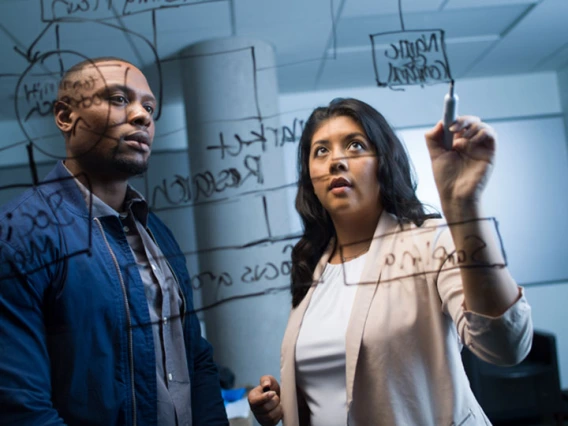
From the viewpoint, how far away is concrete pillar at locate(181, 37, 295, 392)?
488mm

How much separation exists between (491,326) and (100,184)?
430 mm

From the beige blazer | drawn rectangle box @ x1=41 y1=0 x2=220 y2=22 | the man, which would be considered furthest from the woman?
drawn rectangle box @ x1=41 y1=0 x2=220 y2=22

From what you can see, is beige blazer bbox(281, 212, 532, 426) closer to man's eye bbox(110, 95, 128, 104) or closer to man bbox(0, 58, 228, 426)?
man bbox(0, 58, 228, 426)

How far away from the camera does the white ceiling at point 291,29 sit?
1.55 ft

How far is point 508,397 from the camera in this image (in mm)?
769

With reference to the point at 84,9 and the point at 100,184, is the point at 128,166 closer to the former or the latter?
the point at 100,184

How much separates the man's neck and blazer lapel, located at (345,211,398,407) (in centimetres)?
29

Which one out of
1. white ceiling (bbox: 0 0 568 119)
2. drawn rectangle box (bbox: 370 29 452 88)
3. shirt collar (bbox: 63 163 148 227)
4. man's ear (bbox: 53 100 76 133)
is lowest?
shirt collar (bbox: 63 163 148 227)

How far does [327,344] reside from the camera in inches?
19.1

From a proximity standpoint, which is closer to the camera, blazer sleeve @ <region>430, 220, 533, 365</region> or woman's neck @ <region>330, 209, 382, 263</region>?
blazer sleeve @ <region>430, 220, 533, 365</region>

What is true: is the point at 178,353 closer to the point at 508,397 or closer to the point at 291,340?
the point at 291,340

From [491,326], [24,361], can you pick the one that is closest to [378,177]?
[491,326]

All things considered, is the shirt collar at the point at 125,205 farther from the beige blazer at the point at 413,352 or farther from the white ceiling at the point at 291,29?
the beige blazer at the point at 413,352

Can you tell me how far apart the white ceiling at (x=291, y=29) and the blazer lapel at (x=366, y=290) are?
181 millimetres
